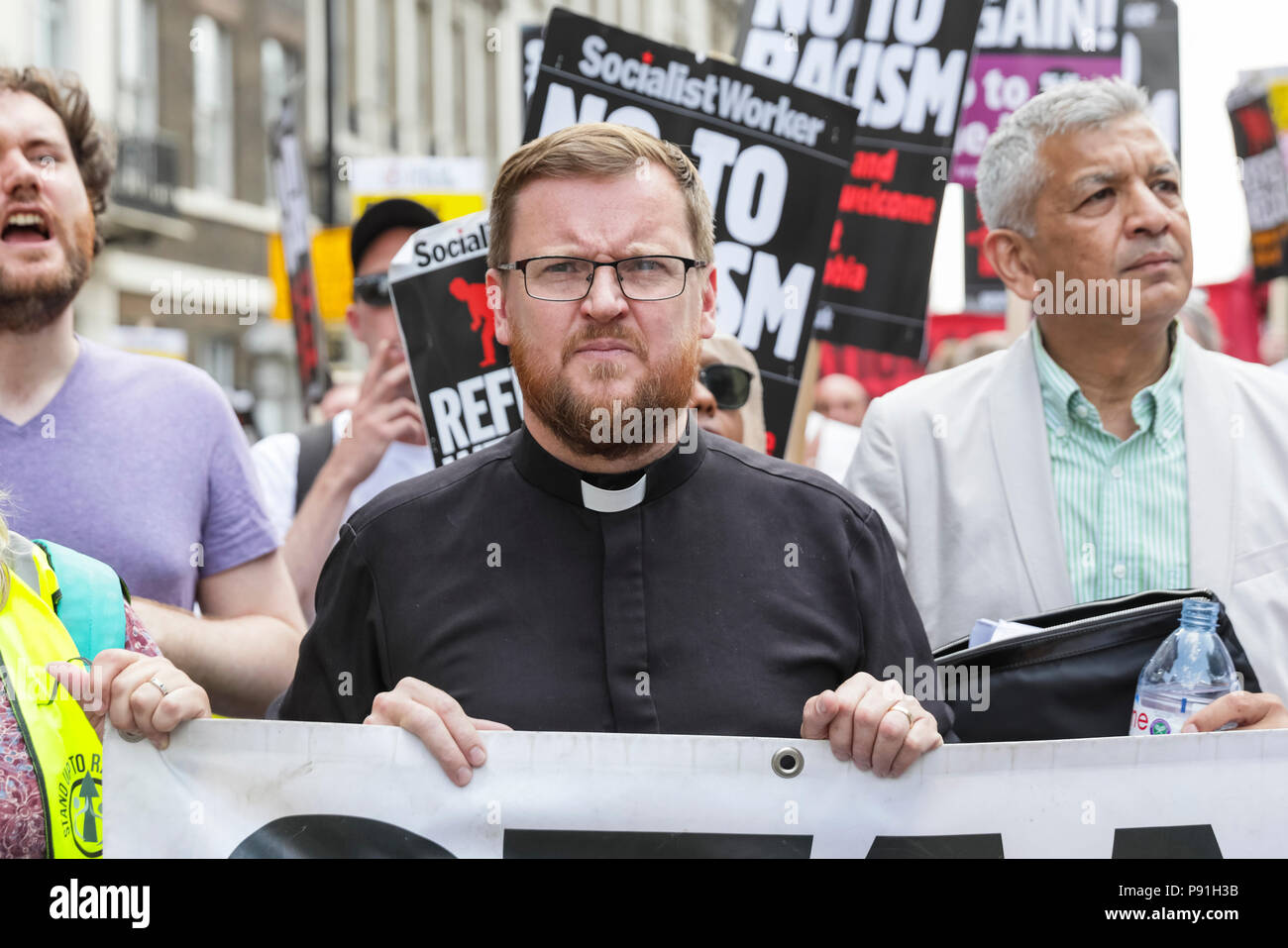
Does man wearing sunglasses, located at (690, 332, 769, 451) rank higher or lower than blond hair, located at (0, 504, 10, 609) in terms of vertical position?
higher

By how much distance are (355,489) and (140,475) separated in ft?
4.09

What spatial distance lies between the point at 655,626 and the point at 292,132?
5.57 m

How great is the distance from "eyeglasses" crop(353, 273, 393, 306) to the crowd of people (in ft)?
4.26

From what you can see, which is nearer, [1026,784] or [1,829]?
[1,829]

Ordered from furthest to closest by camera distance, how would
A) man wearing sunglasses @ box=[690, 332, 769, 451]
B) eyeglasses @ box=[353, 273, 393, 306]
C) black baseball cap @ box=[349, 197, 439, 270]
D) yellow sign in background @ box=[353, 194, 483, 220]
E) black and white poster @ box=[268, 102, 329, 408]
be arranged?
1. yellow sign in background @ box=[353, 194, 483, 220]
2. black and white poster @ box=[268, 102, 329, 408]
3. black baseball cap @ box=[349, 197, 439, 270]
4. eyeglasses @ box=[353, 273, 393, 306]
5. man wearing sunglasses @ box=[690, 332, 769, 451]

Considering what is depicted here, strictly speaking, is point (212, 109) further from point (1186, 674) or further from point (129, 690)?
point (1186, 674)

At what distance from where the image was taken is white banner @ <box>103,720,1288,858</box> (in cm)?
238

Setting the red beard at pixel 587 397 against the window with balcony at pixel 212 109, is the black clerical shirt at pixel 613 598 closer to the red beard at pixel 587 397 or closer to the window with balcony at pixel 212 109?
the red beard at pixel 587 397

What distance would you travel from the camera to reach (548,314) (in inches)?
101

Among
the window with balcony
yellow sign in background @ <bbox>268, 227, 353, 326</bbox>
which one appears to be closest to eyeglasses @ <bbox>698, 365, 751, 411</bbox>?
yellow sign in background @ <bbox>268, 227, 353, 326</bbox>

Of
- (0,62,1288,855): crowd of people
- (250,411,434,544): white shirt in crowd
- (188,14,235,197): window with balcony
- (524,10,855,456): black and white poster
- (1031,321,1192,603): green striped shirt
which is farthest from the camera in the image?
(188,14,235,197): window with balcony

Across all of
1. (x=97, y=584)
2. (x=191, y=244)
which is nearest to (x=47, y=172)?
(x=97, y=584)

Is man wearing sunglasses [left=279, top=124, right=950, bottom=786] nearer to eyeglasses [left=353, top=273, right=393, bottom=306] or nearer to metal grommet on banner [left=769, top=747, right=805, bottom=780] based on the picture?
metal grommet on banner [left=769, top=747, right=805, bottom=780]
